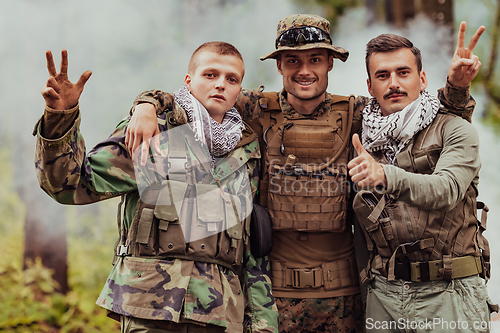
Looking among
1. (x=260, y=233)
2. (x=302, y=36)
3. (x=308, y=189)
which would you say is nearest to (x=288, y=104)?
(x=302, y=36)

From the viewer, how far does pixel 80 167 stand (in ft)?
6.80

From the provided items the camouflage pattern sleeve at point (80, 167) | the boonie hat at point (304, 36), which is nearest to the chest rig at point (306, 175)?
the boonie hat at point (304, 36)

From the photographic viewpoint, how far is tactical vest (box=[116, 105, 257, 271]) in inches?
92.7

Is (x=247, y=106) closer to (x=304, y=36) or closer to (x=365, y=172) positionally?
(x=304, y=36)

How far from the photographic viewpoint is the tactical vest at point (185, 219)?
235 cm

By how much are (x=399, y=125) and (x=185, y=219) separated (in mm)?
1424

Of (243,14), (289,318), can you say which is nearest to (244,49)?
(243,14)

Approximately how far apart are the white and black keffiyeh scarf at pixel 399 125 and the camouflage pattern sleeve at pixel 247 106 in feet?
2.57

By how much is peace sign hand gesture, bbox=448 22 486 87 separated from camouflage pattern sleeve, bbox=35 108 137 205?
1.98 meters

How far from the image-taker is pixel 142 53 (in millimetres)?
5766

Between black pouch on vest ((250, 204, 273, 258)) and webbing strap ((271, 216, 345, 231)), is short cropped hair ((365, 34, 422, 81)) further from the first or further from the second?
black pouch on vest ((250, 204, 273, 258))

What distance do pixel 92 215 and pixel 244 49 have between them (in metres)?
3.07

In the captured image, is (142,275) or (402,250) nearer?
(142,275)

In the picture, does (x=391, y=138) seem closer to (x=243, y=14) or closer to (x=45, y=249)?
(x=243, y=14)
